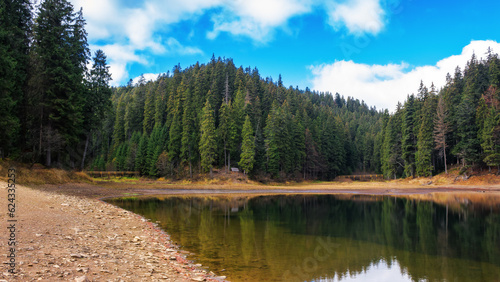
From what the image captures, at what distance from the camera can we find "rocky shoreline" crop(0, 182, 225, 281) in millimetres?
6551

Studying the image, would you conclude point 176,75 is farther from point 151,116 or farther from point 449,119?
point 449,119

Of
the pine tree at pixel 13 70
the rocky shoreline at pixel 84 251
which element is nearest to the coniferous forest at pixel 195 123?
the pine tree at pixel 13 70

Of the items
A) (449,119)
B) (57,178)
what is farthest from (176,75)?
(449,119)

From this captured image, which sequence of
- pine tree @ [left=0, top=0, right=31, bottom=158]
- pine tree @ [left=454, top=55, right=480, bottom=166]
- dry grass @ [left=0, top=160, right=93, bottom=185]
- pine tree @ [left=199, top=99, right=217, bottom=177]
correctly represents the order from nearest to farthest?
pine tree @ [left=0, top=0, right=31, bottom=158]
dry grass @ [left=0, top=160, right=93, bottom=185]
pine tree @ [left=454, top=55, right=480, bottom=166]
pine tree @ [left=199, top=99, right=217, bottom=177]

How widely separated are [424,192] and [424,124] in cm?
2655

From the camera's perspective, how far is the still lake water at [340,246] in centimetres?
1097

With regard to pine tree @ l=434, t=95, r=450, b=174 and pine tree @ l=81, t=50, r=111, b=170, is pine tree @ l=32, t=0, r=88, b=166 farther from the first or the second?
pine tree @ l=434, t=95, r=450, b=174

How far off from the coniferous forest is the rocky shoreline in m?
19.3

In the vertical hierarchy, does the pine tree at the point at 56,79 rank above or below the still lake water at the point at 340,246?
above

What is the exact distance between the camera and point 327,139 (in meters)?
99.9

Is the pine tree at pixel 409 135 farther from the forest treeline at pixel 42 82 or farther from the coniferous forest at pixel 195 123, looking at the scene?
the forest treeline at pixel 42 82

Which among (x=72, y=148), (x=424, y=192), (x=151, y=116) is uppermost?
(x=151, y=116)

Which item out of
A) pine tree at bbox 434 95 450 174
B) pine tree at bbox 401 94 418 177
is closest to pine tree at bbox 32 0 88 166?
pine tree at bbox 434 95 450 174

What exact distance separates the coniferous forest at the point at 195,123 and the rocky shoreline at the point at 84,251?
19.3 m
